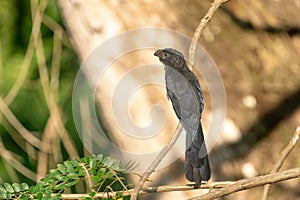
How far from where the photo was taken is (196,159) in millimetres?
1025

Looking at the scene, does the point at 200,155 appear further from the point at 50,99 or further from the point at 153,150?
the point at 50,99

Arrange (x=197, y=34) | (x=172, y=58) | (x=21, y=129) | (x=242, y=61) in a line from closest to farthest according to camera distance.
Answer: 1. (x=172, y=58)
2. (x=197, y=34)
3. (x=242, y=61)
4. (x=21, y=129)

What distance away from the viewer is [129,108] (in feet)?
5.59

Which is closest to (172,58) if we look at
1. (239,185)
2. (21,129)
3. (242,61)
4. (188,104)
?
A: (188,104)

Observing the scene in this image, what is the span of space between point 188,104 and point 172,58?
68 mm

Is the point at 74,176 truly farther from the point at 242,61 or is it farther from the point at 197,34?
the point at 242,61

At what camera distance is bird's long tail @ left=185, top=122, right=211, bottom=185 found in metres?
1.03

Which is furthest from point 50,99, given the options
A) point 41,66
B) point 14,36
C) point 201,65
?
point 201,65

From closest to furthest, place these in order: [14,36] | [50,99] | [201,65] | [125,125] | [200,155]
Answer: [200,155]
[201,65]
[125,125]
[50,99]
[14,36]

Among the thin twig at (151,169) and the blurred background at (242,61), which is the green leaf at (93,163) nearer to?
the thin twig at (151,169)

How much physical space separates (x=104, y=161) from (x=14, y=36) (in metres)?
2.13

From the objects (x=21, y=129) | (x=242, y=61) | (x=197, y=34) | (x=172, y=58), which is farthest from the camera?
(x=21, y=129)

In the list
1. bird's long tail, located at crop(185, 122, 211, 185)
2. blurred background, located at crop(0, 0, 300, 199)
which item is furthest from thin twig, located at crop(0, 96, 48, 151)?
bird's long tail, located at crop(185, 122, 211, 185)

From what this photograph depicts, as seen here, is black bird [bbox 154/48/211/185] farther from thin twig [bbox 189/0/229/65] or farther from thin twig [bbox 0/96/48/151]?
thin twig [bbox 0/96/48/151]
